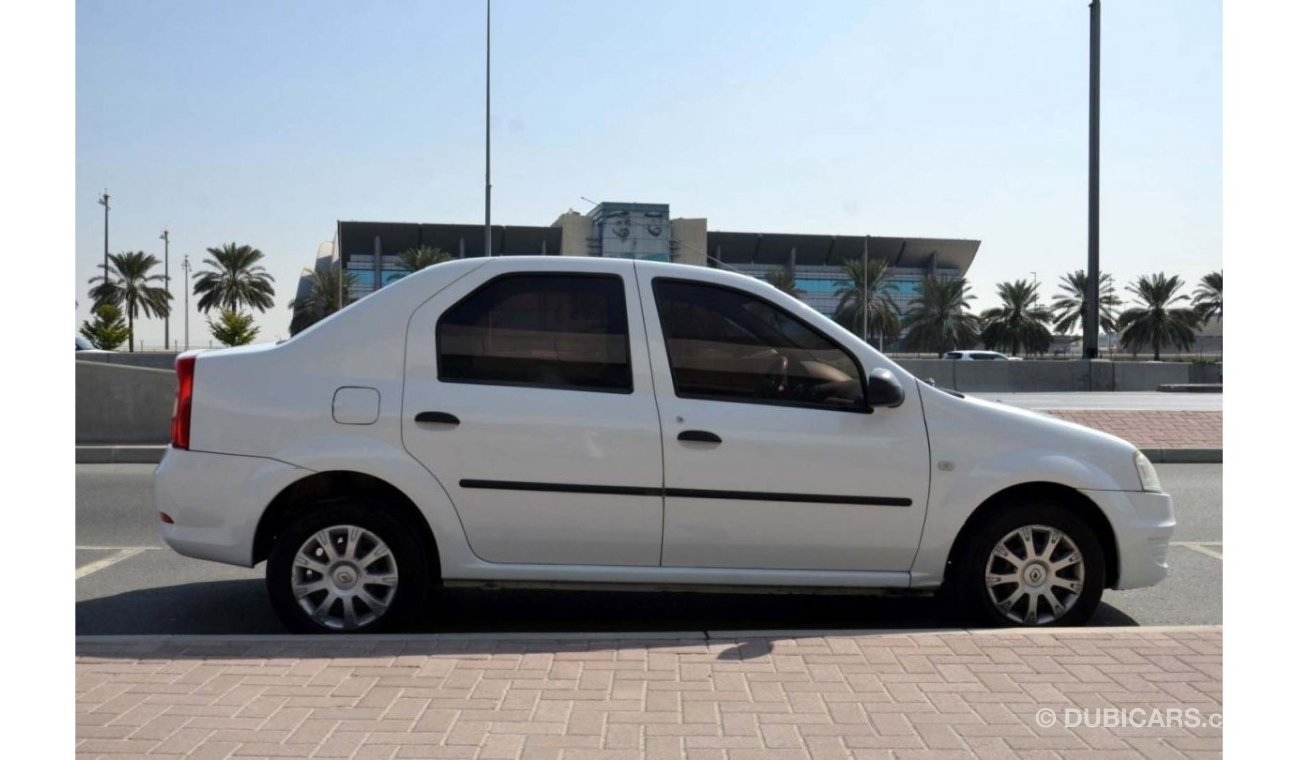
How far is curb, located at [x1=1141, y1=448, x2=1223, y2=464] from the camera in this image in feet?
44.4

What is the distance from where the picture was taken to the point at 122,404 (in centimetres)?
1397

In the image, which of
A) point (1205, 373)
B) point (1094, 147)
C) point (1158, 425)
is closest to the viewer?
point (1158, 425)

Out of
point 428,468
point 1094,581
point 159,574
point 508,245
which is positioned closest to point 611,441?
point 428,468

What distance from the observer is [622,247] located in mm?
64250

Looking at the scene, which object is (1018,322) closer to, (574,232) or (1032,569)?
(574,232)

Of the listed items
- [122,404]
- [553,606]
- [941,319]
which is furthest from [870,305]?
[553,606]

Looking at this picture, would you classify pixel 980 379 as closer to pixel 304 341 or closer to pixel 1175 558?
pixel 1175 558

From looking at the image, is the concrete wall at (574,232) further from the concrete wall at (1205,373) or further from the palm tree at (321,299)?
the concrete wall at (1205,373)

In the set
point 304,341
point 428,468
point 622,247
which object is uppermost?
point 622,247

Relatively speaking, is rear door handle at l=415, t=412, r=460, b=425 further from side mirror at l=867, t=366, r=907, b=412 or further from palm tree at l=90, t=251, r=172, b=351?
palm tree at l=90, t=251, r=172, b=351

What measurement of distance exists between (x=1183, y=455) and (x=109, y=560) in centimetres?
1149

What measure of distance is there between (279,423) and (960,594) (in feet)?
10.2

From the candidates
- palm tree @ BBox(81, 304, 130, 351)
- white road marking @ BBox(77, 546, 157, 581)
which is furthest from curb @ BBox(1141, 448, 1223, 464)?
palm tree @ BBox(81, 304, 130, 351)

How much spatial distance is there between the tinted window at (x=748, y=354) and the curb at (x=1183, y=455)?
964 cm
